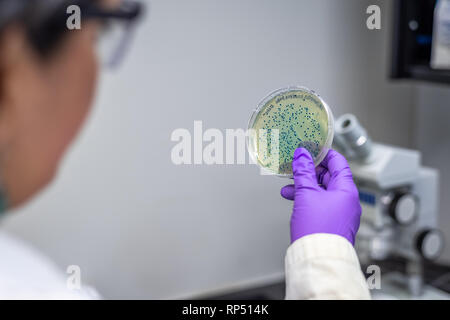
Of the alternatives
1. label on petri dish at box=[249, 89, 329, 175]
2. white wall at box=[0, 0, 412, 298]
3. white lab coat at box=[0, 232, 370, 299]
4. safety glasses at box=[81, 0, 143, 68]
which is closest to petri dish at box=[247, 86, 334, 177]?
label on petri dish at box=[249, 89, 329, 175]

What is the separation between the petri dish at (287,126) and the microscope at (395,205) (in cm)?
51

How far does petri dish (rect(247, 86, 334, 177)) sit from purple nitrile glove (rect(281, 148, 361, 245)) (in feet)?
0.09

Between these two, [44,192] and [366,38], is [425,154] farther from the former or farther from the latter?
[44,192]

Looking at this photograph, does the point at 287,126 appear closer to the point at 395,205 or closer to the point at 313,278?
the point at 313,278

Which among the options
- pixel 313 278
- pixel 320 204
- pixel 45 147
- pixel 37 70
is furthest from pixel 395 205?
pixel 37 70

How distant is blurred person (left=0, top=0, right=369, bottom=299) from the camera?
0.71 metres

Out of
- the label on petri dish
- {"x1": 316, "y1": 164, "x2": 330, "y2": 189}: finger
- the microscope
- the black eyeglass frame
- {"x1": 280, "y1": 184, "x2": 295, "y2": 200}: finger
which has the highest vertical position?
the black eyeglass frame

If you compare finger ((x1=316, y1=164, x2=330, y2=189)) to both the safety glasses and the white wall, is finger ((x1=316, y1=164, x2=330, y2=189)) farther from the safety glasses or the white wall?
the white wall

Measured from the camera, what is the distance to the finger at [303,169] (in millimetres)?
887

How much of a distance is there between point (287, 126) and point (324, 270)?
26 cm

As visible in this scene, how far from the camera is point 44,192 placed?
1.79 metres

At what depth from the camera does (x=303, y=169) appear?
2.91 feet

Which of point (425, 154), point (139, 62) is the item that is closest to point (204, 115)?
point (139, 62)

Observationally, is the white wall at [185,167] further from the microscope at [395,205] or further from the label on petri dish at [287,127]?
the label on petri dish at [287,127]
